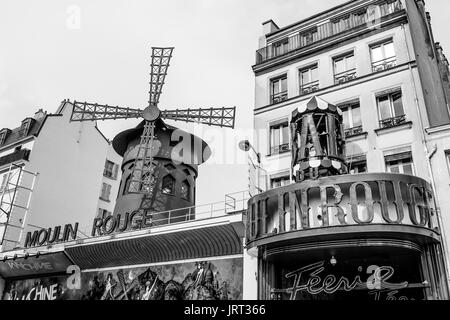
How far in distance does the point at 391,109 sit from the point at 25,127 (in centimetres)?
1745

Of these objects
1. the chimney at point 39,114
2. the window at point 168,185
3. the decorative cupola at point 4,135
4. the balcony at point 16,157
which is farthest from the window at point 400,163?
the decorative cupola at point 4,135

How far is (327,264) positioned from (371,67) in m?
5.22

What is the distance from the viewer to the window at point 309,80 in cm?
1166

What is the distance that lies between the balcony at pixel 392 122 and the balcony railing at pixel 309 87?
2.24 metres

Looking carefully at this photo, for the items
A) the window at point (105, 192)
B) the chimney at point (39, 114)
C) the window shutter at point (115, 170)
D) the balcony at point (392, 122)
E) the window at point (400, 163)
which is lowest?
the window at point (400, 163)

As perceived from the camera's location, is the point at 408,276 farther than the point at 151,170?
No

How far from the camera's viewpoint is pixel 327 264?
9008 millimetres

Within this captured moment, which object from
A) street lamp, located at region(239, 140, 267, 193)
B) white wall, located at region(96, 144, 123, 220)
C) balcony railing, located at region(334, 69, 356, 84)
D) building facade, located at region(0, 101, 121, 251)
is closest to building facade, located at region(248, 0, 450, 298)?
balcony railing, located at region(334, 69, 356, 84)

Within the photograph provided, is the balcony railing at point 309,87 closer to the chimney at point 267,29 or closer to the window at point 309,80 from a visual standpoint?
the window at point 309,80

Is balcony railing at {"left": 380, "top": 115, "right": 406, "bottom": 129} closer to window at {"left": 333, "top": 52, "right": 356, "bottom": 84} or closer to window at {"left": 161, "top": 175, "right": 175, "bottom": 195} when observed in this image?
window at {"left": 333, "top": 52, "right": 356, "bottom": 84}

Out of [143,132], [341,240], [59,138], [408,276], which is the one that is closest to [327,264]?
[341,240]

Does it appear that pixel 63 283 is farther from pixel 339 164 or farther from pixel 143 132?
pixel 339 164

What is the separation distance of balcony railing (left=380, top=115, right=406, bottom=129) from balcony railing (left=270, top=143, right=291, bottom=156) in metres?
2.42

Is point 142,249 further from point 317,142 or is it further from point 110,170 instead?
point 110,170
